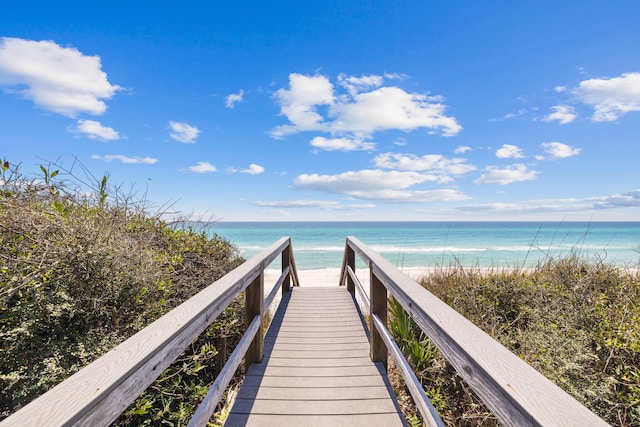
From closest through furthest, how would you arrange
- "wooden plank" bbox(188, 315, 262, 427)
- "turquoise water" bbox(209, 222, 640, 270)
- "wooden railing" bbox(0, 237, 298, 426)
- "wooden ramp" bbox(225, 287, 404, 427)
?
"wooden railing" bbox(0, 237, 298, 426) < "wooden plank" bbox(188, 315, 262, 427) < "wooden ramp" bbox(225, 287, 404, 427) < "turquoise water" bbox(209, 222, 640, 270)

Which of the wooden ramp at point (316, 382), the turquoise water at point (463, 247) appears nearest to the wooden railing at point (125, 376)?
the wooden ramp at point (316, 382)

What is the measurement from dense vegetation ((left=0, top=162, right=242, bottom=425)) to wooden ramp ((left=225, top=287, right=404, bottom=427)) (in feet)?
2.01

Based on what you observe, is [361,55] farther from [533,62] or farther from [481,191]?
[481,191]

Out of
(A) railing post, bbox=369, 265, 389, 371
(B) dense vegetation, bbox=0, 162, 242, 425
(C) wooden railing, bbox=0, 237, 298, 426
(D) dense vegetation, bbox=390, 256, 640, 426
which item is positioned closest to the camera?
(C) wooden railing, bbox=0, 237, 298, 426

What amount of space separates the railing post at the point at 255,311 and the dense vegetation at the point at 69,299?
424mm

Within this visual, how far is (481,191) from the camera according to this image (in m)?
47.2

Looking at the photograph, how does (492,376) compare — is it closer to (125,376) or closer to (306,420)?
(125,376)

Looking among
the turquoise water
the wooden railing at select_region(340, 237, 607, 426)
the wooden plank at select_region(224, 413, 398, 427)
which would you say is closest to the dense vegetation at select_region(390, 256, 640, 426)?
the turquoise water

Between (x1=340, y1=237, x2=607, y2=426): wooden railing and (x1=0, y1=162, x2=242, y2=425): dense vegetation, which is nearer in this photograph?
(x1=340, y1=237, x2=607, y2=426): wooden railing

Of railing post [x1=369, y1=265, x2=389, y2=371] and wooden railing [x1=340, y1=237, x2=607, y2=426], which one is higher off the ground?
wooden railing [x1=340, y1=237, x2=607, y2=426]

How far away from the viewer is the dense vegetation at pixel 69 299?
1.92 m

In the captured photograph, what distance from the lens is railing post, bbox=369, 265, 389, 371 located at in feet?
9.23

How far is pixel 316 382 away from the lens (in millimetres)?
2475

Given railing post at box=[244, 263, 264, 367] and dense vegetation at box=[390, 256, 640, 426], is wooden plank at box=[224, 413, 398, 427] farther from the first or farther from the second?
dense vegetation at box=[390, 256, 640, 426]
